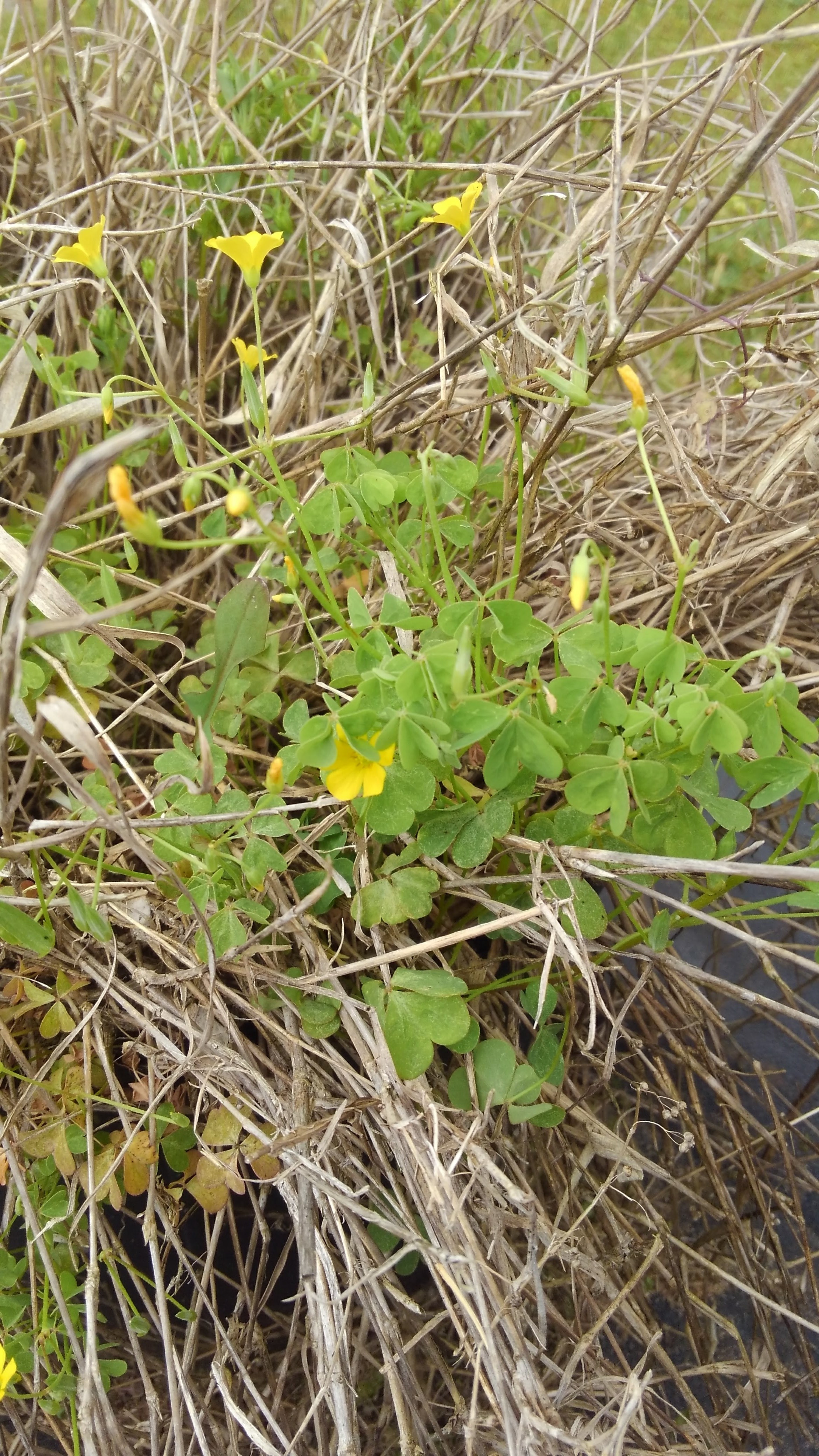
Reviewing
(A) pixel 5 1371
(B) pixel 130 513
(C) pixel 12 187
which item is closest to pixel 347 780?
(B) pixel 130 513

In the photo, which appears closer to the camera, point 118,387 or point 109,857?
point 109,857

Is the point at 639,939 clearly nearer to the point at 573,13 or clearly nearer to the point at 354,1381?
the point at 354,1381

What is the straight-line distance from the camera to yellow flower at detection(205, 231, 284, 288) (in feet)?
2.62

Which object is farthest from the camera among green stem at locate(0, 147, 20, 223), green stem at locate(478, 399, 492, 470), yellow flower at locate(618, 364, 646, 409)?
green stem at locate(0, 147, 20, 223)

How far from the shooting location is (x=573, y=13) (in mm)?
1385

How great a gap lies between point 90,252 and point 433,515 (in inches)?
14.3

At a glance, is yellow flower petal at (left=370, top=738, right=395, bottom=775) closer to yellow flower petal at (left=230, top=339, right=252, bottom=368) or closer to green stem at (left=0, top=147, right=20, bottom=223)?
yellow flower petal at (left=230, top=339, right=252, bottom=368)

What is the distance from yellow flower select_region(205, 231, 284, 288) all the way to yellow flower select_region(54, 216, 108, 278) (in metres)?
0.10

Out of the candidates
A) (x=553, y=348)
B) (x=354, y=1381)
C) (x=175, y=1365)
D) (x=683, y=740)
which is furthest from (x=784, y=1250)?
(x=553, y=348)

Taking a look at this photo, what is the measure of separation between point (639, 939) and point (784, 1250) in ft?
2.81

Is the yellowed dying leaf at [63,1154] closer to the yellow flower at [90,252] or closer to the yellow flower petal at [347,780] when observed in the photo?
the yellow flower petal at [347,780]

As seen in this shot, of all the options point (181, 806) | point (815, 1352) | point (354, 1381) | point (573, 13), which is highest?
point (573, 13)

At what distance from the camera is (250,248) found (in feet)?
2.69

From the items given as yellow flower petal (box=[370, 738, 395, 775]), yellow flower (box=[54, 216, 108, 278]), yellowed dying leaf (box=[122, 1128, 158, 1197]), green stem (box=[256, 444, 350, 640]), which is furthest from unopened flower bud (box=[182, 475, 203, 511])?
yellowed dying leaf (box=[122, 1128, 158, 1197])
